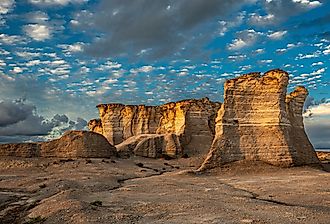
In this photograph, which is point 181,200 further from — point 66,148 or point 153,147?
point 153,147

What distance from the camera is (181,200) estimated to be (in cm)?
1539

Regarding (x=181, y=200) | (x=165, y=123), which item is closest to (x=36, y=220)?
(x=181, y=200)

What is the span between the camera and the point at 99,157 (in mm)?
40000

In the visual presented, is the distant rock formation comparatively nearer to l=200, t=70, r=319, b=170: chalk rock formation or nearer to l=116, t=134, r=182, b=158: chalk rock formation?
l=116, t=134, r=182, b=158: chalk rock formation

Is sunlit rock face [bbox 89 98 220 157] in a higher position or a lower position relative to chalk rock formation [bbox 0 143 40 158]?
higher

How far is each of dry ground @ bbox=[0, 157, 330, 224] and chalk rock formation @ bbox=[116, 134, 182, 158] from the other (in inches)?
748

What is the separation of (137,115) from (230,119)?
Result: 1589 inches

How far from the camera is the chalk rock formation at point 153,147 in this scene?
155 ft

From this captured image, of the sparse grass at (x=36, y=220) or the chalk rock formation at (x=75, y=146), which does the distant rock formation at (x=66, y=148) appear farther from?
the sparse grass at (x=36, y=220)

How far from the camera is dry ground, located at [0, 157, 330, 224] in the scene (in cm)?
1208

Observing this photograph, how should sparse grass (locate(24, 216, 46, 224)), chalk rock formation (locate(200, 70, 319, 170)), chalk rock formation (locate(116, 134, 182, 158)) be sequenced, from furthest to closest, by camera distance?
chalk rock formation (locate(116, 134, 182, 158)), chalk rock formation (locate(200, 70, 319, 170)), sparse grass (locate(24, 216, 46, 224))

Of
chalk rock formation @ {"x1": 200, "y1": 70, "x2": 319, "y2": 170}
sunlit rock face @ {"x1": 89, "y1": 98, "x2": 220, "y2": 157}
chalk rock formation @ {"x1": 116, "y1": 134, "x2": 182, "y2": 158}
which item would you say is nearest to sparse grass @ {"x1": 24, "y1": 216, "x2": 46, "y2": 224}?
chalk rock formation @ {"x1": 200, "y1": 70, "x2": 319, "y2": 170}

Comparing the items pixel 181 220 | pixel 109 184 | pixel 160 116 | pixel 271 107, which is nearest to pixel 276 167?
pixel 271 107

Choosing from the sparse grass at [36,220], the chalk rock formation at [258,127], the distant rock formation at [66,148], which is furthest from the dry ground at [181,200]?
the distant rock formation at [66,148]
